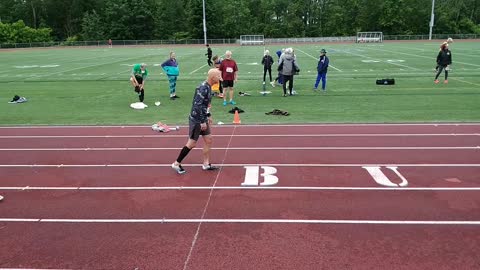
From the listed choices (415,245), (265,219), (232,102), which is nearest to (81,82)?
(232,102)

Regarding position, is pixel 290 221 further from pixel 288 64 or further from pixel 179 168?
pixel 288 64

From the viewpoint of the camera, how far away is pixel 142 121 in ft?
43.3

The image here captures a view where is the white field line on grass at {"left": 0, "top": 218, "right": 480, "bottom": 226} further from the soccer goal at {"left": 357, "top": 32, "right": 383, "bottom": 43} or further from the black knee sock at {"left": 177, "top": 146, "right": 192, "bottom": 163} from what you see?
the soccer goal at {"left": 357, "top": 32, "right": 383, "bottom": 43}

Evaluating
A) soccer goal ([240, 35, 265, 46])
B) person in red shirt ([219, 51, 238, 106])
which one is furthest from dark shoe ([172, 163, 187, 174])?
soccer goal ([240, 35, 265, 46])

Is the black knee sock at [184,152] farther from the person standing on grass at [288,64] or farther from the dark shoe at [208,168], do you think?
the person standing on grass at [288,64]

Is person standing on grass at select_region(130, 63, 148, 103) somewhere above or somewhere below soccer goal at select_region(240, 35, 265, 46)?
below

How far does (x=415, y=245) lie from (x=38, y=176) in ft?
23.2

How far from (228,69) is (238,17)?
263ft

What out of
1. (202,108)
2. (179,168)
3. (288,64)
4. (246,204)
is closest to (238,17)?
(288,64)

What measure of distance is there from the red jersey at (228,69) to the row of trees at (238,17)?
74316mm

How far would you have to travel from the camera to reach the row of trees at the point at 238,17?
87.2m

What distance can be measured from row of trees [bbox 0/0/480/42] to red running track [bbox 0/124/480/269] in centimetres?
7995

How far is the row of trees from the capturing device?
87188 millimetres

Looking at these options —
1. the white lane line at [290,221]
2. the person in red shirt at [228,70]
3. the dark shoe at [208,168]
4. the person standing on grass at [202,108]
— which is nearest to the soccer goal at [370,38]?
the person in red shirt at [228,70]
